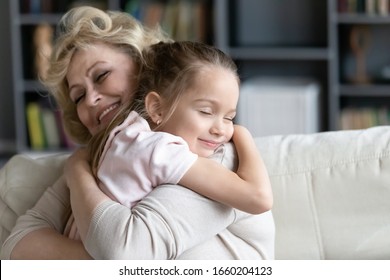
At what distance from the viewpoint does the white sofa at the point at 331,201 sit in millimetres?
1838

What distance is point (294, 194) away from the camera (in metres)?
1.85

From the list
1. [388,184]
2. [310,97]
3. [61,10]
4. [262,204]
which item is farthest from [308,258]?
[61,10]

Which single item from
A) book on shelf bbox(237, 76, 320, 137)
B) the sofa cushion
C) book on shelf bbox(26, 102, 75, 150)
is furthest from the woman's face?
book on shelf bbox(26, 102, 75, 150)

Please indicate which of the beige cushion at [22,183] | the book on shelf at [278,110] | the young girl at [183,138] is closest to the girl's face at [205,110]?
the young girl at [183,138]

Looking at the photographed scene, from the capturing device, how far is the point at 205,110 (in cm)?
159

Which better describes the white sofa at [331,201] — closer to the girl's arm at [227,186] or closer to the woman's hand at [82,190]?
the woman's hand at [82,190]

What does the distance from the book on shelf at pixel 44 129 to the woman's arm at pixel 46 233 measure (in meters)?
3.12

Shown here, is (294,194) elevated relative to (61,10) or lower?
lower

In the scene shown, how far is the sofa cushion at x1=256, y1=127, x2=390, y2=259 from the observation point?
1.84 meters

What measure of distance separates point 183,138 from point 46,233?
0.33m

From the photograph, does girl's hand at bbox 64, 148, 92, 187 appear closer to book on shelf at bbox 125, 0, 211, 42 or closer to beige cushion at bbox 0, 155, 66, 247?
beige cushion at bbox 0, 155, 66, 247
